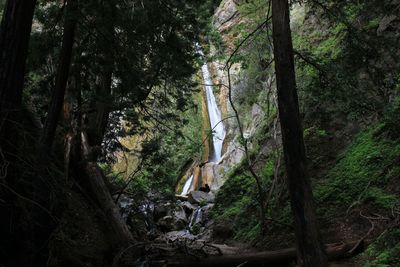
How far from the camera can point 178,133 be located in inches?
436

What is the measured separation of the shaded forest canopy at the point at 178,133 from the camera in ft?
16.8

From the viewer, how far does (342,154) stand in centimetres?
963

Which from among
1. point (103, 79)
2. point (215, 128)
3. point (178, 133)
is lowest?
point (178, 133)

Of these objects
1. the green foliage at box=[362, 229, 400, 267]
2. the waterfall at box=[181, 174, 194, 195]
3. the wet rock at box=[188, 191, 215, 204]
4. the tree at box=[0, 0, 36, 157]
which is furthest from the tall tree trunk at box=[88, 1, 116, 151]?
the waterfall at box=[181, 174, 194, 195]

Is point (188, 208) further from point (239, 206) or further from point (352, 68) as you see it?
point (352, 68)

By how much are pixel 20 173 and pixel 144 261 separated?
13.9ft

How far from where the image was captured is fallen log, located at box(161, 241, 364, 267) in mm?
6227

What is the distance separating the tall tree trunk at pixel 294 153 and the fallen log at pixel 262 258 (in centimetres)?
128

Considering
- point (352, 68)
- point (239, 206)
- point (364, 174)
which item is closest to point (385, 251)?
point (364, 174)

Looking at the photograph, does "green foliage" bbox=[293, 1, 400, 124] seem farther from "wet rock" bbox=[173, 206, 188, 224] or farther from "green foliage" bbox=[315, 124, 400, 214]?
"wet rock" bbox=[173, 206, 188, 224]

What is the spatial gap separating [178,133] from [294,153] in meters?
6.02

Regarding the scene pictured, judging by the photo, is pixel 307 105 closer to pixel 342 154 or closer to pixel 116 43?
pixel 342 154

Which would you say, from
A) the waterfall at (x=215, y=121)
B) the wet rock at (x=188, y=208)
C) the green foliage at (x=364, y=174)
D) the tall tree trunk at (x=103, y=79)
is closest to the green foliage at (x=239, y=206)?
the green foliage at (x=364, y=174)

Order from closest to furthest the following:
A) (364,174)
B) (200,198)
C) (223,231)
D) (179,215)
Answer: (364,174) < (223,231) < (179,215) < (200,198)
